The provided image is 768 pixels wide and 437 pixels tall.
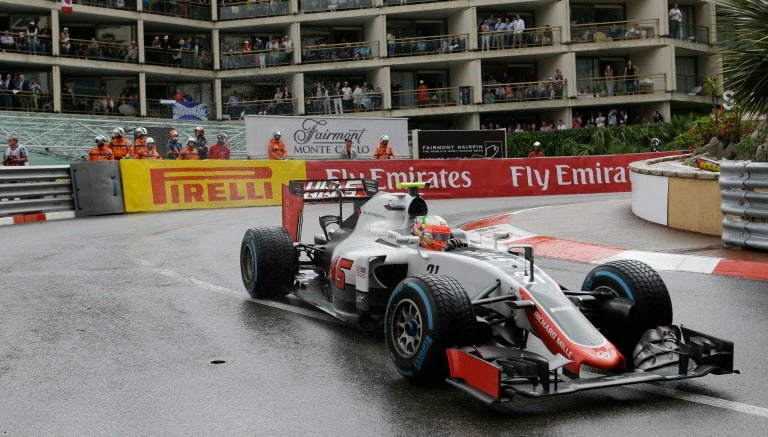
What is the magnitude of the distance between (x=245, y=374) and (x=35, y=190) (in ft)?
48.9

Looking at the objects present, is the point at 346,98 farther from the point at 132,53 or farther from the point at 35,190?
the point at 35,190

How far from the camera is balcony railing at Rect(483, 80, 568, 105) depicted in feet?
155

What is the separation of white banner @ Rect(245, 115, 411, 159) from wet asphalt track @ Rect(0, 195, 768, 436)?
1913 cm

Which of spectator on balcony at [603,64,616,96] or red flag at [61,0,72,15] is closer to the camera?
red flag at [61,0,72,15]

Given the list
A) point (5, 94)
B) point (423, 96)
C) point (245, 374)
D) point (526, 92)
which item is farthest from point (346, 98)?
point (245, 374)

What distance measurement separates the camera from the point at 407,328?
19.9 feet

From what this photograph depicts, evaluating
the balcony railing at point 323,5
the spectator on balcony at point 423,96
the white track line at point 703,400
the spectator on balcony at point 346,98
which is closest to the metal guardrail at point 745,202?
the white track line at point 703,400

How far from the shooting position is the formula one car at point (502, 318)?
5.42m

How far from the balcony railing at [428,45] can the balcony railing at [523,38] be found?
3.99ft

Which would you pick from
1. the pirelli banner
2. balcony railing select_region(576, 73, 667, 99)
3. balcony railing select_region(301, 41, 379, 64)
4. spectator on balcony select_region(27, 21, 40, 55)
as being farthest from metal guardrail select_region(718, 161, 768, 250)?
spectator on balcony select_region(27, 21, 40, 55)

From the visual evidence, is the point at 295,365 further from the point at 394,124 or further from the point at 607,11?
the point at 607,11

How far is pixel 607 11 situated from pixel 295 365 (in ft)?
155

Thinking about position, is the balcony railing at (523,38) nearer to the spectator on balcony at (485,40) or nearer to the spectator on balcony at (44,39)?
the spectator on balcony at (485,40)

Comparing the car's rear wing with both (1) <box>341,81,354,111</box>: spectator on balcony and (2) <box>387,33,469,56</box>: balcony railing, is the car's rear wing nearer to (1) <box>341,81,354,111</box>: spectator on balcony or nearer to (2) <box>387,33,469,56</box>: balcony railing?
(1) <box>341,81,354,111</box>: spectator on balcony
